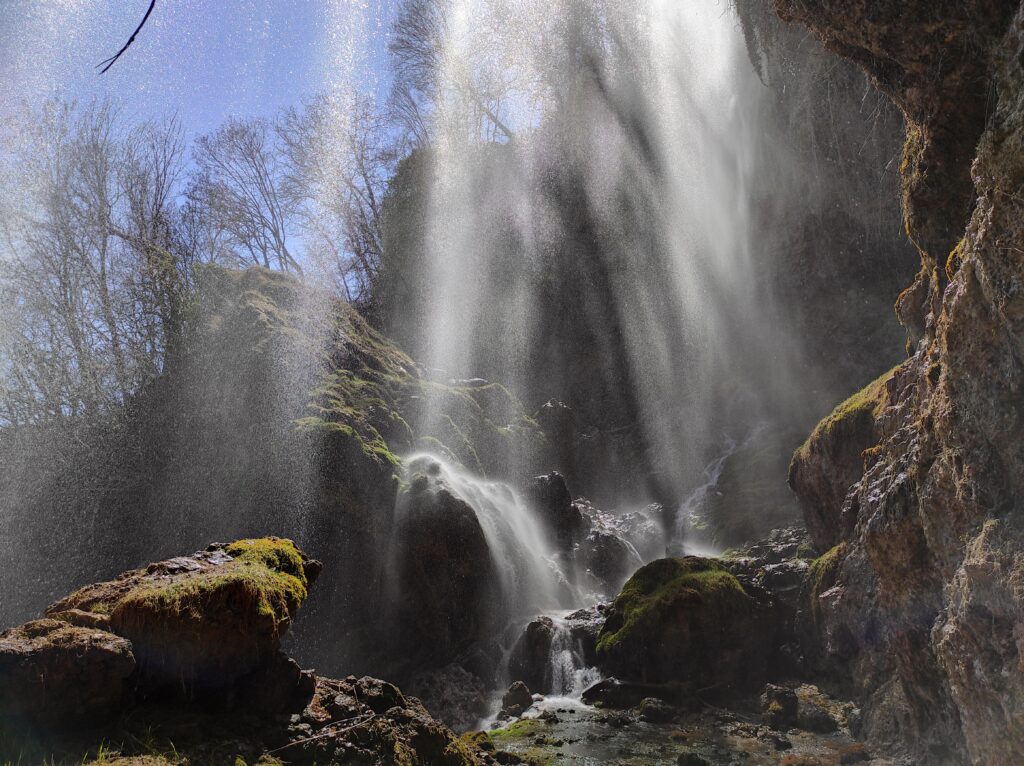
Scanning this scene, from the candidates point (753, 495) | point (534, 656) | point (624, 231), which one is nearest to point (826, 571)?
point (534, 656)

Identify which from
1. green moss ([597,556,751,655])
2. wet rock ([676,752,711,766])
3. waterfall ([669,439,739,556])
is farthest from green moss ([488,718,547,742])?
waterfall ([669,439,739,556])

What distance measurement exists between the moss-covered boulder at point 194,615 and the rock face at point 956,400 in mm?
5482

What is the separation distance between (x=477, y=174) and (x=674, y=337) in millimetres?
14651

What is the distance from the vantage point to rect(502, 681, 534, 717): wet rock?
11562 mm

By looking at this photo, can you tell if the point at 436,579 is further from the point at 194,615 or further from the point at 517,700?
the point at 194,615

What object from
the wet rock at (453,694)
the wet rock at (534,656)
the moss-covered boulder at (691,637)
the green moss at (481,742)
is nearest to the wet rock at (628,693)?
the moss-covered boulder at (691,637)

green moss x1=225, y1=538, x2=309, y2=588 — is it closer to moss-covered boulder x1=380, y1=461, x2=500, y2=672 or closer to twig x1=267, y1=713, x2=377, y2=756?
twig x1=267, y1=713, x2=377, y2=756

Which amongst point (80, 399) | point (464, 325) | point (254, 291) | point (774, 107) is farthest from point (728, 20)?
point (80, 399)

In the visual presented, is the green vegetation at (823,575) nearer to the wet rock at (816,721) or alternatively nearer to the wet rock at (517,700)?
the wet rock at (816,721)

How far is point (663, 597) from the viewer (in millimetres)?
12273

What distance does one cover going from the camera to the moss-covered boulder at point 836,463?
38.3ft

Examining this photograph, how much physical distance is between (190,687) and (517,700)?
8.41 metres

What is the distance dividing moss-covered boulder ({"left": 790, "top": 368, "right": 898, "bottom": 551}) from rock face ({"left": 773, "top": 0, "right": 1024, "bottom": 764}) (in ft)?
10.3

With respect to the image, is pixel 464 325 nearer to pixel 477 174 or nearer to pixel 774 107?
pixel 477 174
